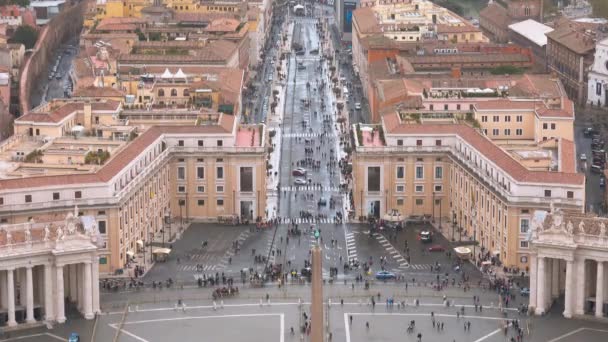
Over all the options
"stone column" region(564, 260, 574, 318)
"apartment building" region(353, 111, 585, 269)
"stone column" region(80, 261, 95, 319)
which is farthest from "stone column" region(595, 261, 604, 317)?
"stone column" region(80, 261, 95, 319)

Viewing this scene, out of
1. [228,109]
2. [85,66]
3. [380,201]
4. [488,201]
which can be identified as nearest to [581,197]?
[488,201]

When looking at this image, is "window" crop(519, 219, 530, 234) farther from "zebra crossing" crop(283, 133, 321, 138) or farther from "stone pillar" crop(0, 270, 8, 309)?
"zebra crossing" crop(283, 133, 321, 138)

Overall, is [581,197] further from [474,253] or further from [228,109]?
[228,109]

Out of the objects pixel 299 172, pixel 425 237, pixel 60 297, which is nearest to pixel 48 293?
pixel 60 297

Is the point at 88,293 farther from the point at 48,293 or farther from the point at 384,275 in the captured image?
the point at 384,275

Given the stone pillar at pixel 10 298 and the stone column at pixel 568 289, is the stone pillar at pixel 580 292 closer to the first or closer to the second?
the stone column at pixel 568 289

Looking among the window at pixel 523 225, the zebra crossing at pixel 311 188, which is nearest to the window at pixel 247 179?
the zebra crossing at pixel 311 188
